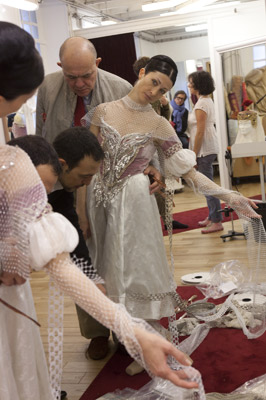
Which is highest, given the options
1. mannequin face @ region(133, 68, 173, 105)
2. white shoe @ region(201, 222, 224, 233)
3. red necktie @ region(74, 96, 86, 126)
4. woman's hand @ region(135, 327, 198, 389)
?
mannequin face @ region(133, 68, 173, 105)

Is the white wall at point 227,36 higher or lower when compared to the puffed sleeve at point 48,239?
higher

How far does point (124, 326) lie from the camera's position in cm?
113

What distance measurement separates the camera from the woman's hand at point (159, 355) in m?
1.08

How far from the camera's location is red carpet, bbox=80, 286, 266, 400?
2.48 m

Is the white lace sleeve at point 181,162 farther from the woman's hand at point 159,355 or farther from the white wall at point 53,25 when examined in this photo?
the white wall at point 53,25

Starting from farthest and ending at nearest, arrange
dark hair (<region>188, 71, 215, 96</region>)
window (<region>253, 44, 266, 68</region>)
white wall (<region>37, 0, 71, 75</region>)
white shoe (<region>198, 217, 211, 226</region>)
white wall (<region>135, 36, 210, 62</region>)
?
1. white wall (<region>135, 36, 210, 62</region>)
2. window (<region>253, 44, 266, 68</region>)
3. white wall (<region>37, 0, 71, 75</region>)
4. white shoe (<region>198, 217, 211, 226</region>)
5. dark hair (<region>188, 71, 215, 96</region>)

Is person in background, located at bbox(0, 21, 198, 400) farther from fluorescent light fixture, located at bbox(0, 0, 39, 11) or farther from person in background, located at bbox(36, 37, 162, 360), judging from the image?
fluorescent light fixture, located at bbox(0, 0, 39, 11)

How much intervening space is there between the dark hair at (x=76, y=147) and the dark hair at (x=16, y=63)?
90 cm

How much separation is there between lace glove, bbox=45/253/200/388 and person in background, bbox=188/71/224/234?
4.39 meters

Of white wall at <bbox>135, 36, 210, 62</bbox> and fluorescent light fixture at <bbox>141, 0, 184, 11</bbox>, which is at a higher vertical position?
fluorescent light fixture at <bbox>141, 0, 184, 11</bbox>

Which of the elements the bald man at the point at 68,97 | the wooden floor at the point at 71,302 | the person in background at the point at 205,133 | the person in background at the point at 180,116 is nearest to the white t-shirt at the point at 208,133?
the person in background at the point at 205,133

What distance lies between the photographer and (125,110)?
99.1 inches

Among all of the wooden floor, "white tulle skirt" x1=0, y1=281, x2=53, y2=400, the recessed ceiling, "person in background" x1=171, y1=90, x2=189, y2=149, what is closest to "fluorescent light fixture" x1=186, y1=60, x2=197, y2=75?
the recessed ceiling

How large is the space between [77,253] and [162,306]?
0.64 metres
